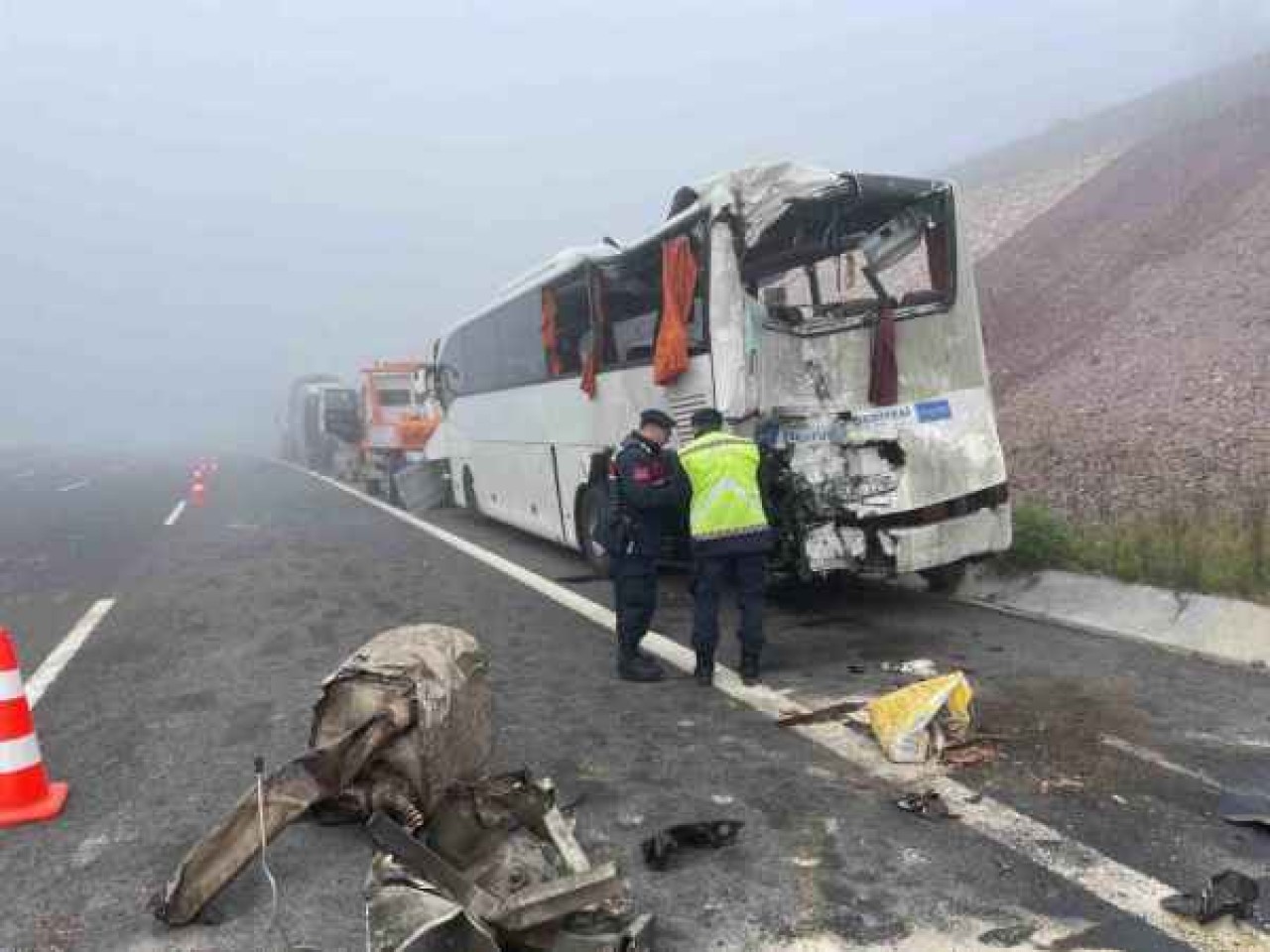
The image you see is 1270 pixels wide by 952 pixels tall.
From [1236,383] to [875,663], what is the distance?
979cm

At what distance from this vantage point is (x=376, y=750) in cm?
374

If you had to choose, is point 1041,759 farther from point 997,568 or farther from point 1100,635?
point 997,568

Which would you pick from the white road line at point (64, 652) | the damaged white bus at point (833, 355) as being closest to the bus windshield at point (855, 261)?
the damaged white bus at point (833, 355)

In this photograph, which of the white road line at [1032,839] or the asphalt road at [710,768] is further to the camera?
the asphalt road at [710,768]

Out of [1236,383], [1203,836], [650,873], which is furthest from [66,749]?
[1236,383]

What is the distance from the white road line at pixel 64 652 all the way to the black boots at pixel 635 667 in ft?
10.8

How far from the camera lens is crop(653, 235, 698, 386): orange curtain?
24.0 feet

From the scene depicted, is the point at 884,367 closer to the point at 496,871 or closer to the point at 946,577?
the point at 946,577

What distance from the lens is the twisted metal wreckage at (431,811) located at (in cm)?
299

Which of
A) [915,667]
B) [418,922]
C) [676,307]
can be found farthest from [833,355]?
[418,922]

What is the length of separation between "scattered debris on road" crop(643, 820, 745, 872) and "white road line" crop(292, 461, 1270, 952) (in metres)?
0.89

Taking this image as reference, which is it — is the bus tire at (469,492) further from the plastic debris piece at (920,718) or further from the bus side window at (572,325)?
the plastic debris piece at (920,718)

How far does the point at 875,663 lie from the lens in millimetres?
6227

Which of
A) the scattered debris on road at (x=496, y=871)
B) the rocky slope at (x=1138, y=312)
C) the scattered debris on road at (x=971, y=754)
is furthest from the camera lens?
the rocky slope at (x=1138, y=312)
